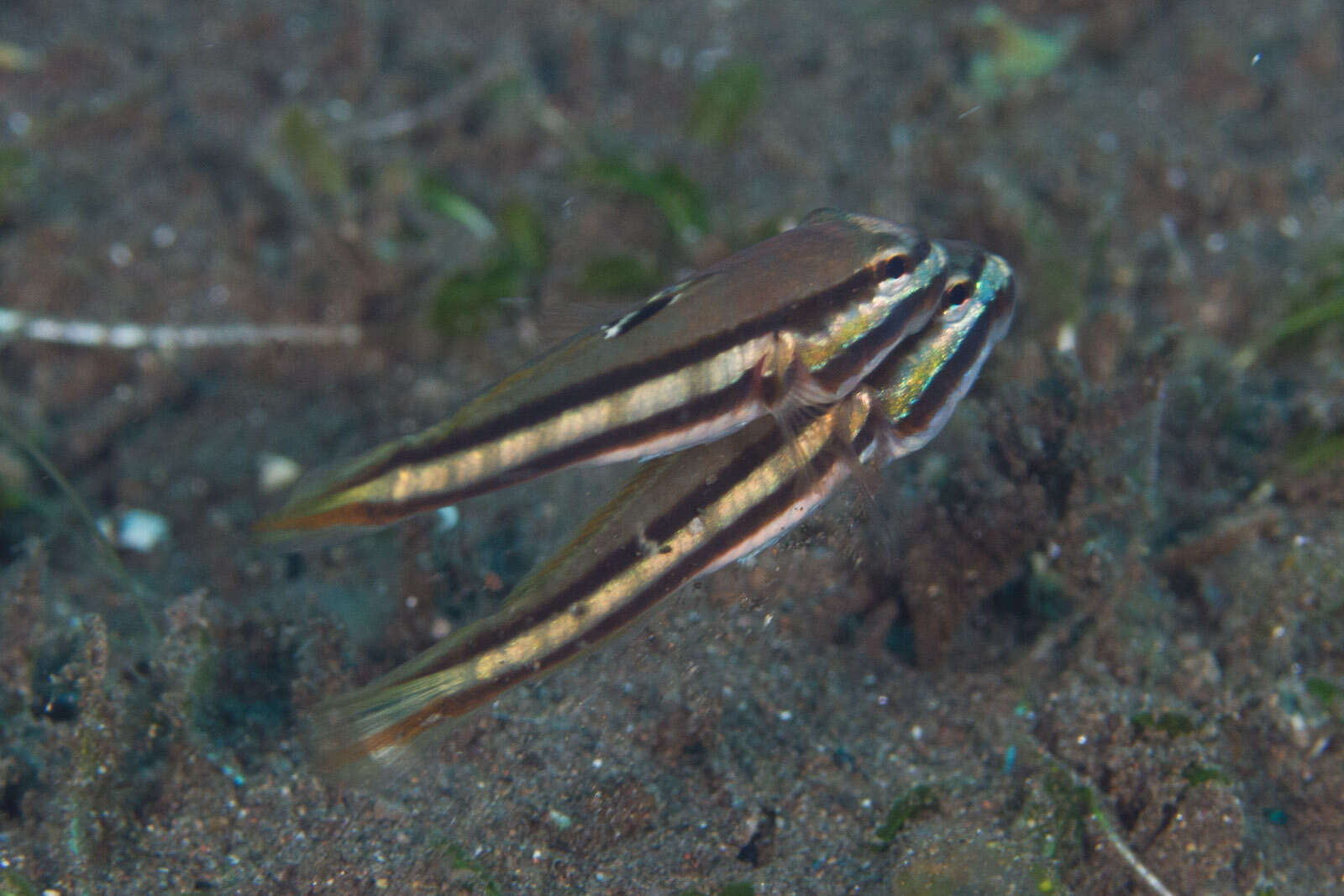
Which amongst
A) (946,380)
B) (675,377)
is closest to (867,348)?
(946,380)

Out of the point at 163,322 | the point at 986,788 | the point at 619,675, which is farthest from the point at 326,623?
the point at 163,322

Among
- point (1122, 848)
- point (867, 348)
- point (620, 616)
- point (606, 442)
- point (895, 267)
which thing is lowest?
point (1122, 848)

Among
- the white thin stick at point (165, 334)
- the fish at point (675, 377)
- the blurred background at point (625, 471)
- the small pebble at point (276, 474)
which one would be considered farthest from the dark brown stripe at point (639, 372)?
the white thin stick at point (165, 334)

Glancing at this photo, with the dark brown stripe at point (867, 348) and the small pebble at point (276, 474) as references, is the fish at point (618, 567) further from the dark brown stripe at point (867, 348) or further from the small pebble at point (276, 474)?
the small pebble at point (276, 474)

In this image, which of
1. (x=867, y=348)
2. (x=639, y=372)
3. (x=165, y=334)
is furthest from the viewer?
(x=165, y=334)

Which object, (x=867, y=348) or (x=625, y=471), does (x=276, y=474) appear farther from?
(x=867, y=348)

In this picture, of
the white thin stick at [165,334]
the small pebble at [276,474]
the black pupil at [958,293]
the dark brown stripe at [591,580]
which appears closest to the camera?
the dark brown stripe at [591,580]

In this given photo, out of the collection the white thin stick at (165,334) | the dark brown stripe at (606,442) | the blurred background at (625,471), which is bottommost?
the white thin stick at (165,334)
